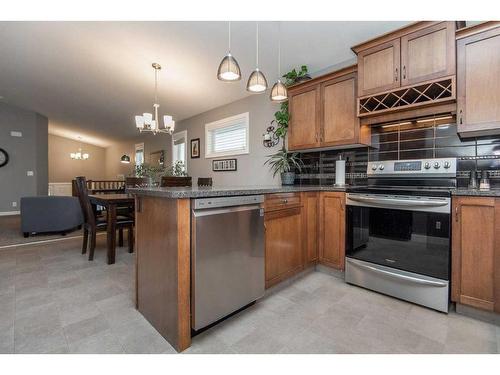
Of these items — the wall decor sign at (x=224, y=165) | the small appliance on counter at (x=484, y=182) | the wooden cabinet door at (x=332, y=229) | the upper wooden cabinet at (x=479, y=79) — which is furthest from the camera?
the wall decor sign at (x=224, y=165)

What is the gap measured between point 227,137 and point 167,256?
3737mm

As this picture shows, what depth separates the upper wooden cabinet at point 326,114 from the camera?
8.45 feet

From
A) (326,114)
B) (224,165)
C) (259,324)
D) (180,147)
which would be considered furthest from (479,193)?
(180,147)

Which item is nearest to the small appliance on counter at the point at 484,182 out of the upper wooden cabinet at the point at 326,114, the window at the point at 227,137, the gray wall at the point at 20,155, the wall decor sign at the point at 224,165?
the upper wooden cabinet at the point at 326,114

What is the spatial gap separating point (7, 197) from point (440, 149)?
971cm

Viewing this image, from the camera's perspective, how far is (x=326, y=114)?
2758 millimetres

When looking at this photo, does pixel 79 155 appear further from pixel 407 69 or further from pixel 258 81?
pixel 407 69

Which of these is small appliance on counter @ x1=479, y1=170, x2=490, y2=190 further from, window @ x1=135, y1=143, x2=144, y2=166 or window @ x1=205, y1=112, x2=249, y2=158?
window @ x1=135, y1=143, x2=144, y2=166

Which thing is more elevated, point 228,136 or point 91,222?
point 228,136

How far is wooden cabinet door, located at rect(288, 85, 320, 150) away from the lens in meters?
2.85

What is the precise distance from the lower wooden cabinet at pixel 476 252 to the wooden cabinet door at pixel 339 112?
114 cm

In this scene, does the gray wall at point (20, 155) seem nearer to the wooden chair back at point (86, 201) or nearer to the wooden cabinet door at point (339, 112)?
the wooden chair back at point (86, 201)
